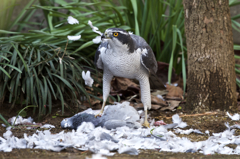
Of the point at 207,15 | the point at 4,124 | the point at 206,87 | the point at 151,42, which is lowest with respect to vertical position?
the point at 4,124

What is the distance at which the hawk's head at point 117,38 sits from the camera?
2.14 m

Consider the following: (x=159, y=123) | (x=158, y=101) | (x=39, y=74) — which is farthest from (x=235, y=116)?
(x=39, y=74)

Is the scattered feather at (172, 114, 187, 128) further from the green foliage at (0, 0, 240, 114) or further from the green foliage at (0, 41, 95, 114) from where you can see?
the green foliage at (0, 41, 95, 114)

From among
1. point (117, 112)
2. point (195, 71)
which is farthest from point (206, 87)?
point (117, 112)

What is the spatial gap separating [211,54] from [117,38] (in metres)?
1.08

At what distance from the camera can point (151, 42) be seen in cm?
360

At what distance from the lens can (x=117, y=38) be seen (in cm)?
217

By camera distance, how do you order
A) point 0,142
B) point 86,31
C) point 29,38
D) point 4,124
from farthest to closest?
point 86,31
point 29,38
point 4,124
point 0,142

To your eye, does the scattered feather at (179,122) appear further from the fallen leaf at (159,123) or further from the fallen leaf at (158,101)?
the fallen leaf at (158,101)

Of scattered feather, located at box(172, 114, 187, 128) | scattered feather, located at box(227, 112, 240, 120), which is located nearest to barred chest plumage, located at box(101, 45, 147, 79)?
scattered feather, located at box(172, 114, 187, 128)

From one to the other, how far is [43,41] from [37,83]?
2.73 feet

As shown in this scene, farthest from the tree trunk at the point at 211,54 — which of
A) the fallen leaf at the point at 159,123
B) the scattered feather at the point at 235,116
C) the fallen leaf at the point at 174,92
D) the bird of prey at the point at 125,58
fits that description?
the fallen leaf at the point at 174,92

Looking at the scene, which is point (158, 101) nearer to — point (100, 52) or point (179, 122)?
point (179, 122)

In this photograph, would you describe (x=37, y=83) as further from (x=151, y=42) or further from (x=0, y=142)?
(x=151, y=42)
